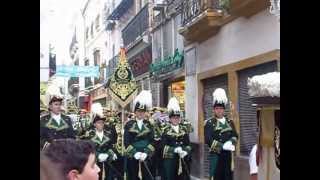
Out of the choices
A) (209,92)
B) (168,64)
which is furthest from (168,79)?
(209,92)

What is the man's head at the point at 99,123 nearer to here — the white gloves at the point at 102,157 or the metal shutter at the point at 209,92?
the white gloves at the point at 102,157

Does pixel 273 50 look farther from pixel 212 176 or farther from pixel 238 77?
pixel 212 176

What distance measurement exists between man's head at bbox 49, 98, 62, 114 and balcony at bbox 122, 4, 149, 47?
0.30 meters

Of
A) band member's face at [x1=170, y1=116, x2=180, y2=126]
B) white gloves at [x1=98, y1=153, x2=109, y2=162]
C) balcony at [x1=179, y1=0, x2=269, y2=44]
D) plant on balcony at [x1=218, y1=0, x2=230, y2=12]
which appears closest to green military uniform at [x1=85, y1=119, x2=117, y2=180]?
white gloves at [x1=98, y1=153, x2=109, y2=162]

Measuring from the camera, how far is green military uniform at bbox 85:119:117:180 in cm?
191

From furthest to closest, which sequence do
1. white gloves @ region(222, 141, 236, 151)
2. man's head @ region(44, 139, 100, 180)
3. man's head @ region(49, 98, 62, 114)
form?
white gloves @ region(222, 141, 236, 151), man's head @ region(49, 98, 62, 114), man's head @ region(44, 139, 100, 180)

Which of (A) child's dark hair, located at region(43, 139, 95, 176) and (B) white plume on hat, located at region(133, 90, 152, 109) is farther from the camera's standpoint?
(B) white plume on hat, located at region(133, 90, 152, 109)

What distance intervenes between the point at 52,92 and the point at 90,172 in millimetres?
293

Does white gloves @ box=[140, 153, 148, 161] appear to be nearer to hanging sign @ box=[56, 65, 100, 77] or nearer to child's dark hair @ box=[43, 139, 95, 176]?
child's dark hair @ box=[43, 139, 95, 176]

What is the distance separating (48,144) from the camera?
6.05 feet

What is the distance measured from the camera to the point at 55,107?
6.22ft

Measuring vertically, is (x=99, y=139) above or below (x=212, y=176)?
above
